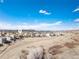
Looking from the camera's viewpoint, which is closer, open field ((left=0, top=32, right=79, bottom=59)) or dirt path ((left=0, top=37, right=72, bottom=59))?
dirt path ((left=0, top=37, right=72, bottom=59))

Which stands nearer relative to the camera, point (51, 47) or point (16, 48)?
point (16, 48)

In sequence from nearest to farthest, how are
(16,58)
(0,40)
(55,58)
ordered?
(16,58) → (55,58) → (0,40)

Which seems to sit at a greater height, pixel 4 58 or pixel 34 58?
pixel 34 58

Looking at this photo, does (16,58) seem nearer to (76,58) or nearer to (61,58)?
(61,58)

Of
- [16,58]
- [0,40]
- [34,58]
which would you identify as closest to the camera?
[34,58]

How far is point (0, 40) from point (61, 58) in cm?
2307

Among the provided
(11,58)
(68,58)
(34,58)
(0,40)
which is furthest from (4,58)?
(0,40)

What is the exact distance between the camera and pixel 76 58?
2200 centimetres

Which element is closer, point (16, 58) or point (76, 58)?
point (16, 58)

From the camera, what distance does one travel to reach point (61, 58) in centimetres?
2194

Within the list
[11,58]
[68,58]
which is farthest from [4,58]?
[68,58]

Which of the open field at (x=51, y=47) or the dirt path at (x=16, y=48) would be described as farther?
the open field at (x=51, y=47)

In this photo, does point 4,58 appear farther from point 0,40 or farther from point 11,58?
point 0,40

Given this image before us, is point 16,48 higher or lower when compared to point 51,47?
higher
